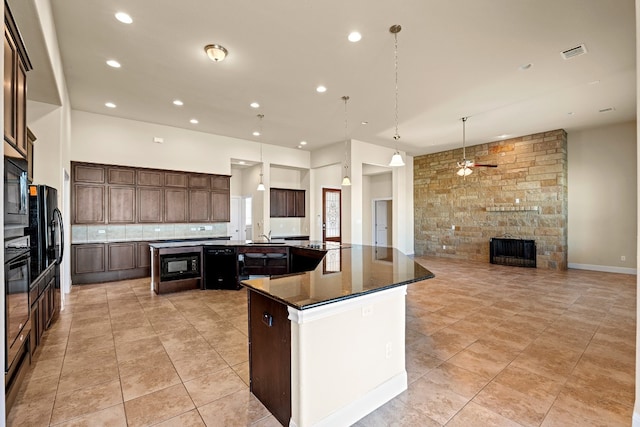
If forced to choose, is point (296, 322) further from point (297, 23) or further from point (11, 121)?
point (297, 23)

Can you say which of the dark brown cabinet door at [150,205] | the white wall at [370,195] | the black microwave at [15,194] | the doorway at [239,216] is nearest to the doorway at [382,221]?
the white wall at [370,195]

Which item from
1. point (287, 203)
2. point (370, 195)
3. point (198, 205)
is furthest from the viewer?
point (370, 195)

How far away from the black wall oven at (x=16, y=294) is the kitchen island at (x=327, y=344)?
1514mm

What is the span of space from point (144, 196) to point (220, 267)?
8.88 feet

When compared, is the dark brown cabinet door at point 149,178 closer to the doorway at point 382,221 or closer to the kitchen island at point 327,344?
the kitchen island at point 327,344

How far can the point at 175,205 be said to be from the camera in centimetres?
693

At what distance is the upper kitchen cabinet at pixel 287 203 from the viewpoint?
9030 millimetres

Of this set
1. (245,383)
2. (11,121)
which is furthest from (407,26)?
(245,383)

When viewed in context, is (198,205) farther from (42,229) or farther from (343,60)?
(343,60)

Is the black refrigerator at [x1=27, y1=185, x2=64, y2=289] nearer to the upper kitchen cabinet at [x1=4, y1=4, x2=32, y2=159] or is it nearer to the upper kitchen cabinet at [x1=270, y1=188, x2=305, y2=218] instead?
the upper kitchen cabinet at [x1=4, y1=4, x2=32, y2=159]

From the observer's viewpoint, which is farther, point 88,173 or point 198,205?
point 198,205

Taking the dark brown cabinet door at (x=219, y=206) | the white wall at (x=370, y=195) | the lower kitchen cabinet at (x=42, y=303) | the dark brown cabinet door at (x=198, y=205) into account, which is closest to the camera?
the lower kitchen cabinet at (x=42, y=303)

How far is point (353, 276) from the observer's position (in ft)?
7.34

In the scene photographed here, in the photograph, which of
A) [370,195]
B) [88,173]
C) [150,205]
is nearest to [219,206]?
[150,205]
